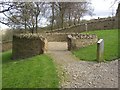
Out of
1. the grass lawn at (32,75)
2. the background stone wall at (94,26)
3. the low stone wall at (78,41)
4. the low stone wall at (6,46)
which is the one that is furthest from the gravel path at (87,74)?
the background stone wall at (94,26)

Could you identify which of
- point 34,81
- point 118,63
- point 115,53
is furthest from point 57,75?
point 115,53

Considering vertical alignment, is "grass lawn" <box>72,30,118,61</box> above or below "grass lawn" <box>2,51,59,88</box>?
above

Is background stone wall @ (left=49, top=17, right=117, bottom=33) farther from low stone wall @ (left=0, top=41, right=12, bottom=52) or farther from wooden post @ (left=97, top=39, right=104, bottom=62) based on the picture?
wooden post @ (left=97, top=39, right=104, bottom=62)

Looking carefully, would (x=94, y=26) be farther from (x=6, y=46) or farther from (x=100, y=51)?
(x=100, y=51)

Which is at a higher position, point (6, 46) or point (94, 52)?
point (94, 52)

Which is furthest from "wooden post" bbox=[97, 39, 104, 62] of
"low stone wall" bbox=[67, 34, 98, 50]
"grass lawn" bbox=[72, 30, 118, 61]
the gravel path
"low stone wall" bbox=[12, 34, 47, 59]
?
"low stone wall" bbox=[12, 34, 47, 59]

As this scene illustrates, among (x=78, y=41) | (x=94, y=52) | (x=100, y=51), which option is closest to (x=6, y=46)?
(x=78, y=41)

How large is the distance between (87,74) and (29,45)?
25.1 feet

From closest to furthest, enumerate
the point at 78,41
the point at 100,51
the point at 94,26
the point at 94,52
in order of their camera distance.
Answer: the point at 100,51
the point at 94,52
the point at 78,41
the point at 94,26

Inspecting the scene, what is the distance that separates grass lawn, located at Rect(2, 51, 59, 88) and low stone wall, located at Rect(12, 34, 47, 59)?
9.34 feet

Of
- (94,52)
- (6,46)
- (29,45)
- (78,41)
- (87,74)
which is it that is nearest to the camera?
(87,74)

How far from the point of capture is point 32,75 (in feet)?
47.5

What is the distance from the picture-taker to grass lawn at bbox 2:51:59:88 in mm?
13117

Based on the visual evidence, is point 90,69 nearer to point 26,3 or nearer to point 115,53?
point 115,53
